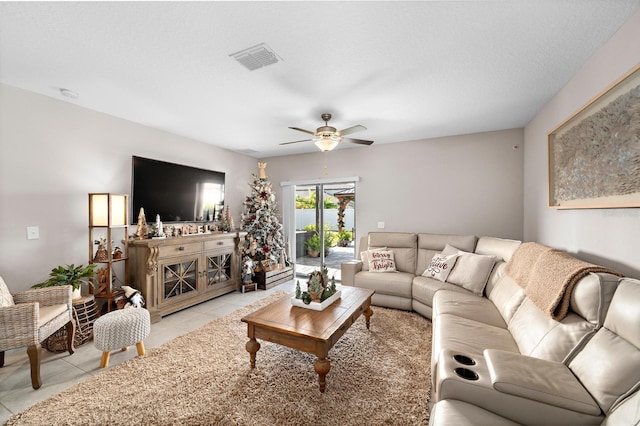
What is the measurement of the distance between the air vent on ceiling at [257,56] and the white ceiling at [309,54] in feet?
0.16

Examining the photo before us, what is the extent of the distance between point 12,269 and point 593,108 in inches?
207

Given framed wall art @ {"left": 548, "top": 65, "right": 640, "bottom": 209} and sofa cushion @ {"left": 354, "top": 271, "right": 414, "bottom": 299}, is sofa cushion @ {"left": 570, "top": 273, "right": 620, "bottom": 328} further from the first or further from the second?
sofa cushion @ {"left": 354, "top": 271, "right": 414, "bottom": 299}

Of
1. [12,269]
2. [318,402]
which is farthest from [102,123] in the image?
[318,402]

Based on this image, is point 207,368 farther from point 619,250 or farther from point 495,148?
point 495,148

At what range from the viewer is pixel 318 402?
182cm

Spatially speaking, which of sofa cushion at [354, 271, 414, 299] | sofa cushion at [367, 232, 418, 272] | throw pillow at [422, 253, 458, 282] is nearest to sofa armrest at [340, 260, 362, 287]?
sofa cushion at [354, 271, 414, 299]

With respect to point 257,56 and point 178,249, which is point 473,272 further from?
point 178,249

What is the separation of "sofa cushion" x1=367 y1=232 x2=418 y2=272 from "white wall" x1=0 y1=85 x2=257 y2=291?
3684 mm

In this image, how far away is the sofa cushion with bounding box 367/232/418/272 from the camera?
3.93 metres

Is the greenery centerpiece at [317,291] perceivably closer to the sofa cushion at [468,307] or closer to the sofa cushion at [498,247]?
the sofa cushion at [468,307]

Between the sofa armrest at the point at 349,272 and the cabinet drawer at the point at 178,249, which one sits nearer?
the cabinet drawer at the point at 178,249

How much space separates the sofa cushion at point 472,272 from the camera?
298 centimetres

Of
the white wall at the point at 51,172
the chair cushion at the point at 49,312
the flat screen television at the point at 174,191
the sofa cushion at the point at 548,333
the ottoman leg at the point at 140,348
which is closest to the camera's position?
the sofa cushion at the point at 548,333

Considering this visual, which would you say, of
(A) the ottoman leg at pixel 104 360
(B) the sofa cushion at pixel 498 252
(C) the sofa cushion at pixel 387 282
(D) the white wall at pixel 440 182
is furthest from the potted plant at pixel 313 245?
(A) the ottoman leg at pixel 104 360
